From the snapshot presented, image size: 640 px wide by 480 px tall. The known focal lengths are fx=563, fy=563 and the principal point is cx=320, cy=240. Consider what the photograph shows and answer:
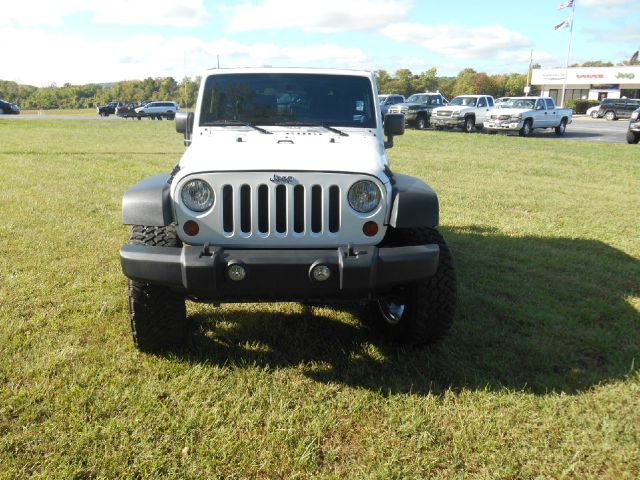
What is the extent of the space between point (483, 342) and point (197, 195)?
2.08 metres

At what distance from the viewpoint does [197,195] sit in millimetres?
3074

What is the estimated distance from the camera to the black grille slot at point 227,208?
9.94ft

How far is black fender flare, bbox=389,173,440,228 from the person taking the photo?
10.1ft

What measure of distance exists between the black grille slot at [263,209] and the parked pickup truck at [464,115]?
A: 22824mm

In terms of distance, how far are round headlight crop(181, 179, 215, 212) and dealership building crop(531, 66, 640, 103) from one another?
6592 cm

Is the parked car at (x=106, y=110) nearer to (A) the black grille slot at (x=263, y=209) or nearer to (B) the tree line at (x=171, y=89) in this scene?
(B) the tree line at (x=171, y=89)

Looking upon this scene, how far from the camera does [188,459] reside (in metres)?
2.52

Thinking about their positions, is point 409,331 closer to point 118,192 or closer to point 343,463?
point 343,463

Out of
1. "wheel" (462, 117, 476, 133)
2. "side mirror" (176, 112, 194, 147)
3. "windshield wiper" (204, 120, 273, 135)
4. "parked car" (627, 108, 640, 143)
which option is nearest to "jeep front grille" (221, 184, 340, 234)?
"windshield wiper" (204, 120, 273, 135)

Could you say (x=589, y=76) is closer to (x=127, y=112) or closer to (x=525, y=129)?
(x=525, y=129)

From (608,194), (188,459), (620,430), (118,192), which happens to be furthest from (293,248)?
(608,194)

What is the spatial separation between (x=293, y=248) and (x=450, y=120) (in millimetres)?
23376

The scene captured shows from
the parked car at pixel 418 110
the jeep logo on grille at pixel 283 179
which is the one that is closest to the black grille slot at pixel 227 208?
the jeep logo on grille at pixel 283 179

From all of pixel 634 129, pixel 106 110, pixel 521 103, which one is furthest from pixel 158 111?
pixel 634 129
